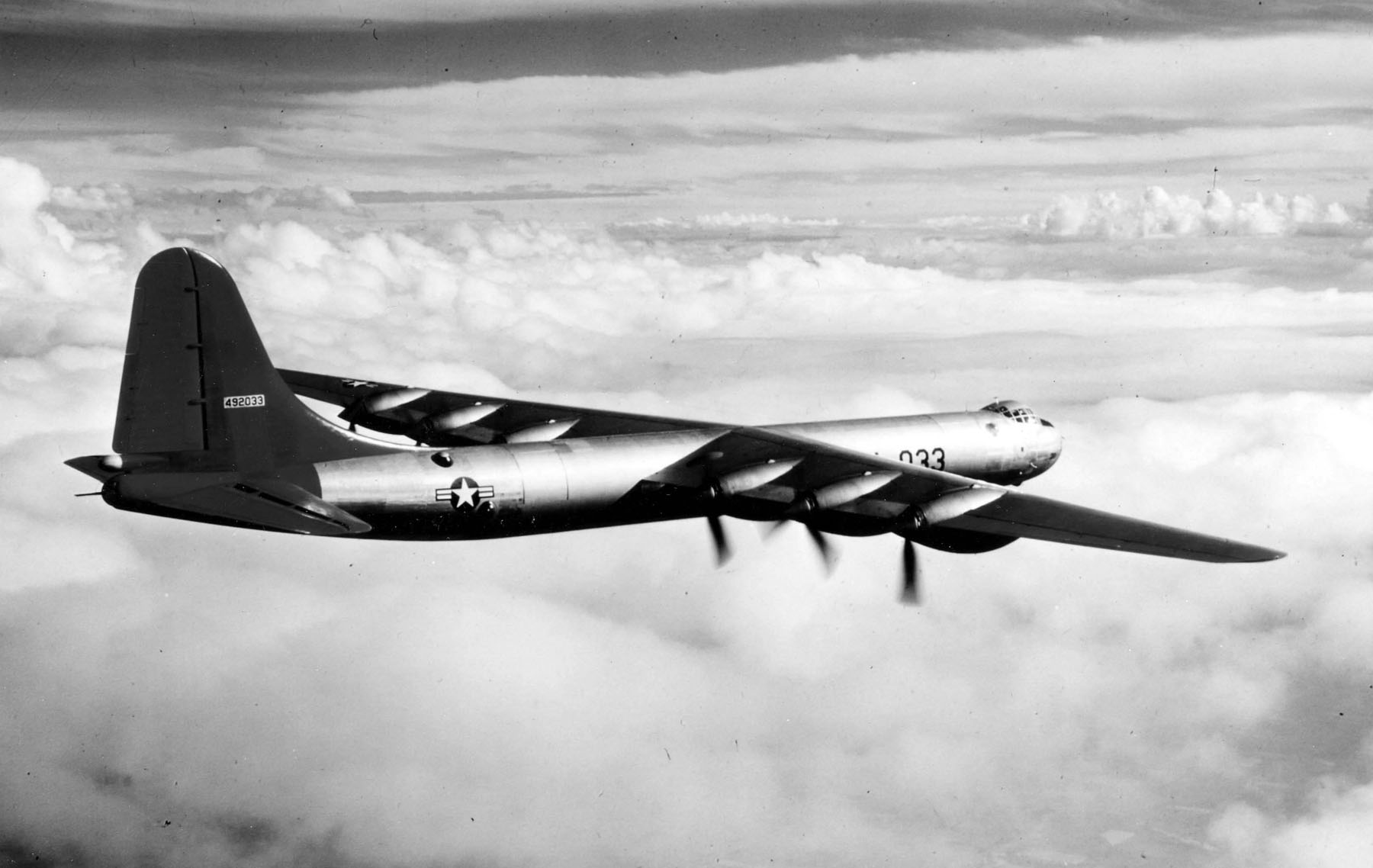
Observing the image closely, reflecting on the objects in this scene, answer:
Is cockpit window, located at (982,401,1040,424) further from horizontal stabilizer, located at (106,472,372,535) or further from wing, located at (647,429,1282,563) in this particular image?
horizontal stabilizer, located at (106,472,372,535)

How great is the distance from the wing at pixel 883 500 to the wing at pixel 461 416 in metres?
3.19

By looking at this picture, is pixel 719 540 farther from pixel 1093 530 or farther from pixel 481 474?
pixel 1093 530

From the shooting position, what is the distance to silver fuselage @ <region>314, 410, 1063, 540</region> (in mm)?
29266

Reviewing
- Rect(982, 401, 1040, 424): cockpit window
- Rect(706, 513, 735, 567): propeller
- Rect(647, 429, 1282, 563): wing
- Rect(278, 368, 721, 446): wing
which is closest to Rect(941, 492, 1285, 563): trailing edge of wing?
Rect(647, 429, 1282, 563): wing

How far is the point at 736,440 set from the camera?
108 feet

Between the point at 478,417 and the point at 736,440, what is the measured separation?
397 inches

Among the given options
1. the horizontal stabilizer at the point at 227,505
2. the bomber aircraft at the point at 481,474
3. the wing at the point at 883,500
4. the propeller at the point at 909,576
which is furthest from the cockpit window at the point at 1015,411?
the horizontal stabilizer at the point at 227,505

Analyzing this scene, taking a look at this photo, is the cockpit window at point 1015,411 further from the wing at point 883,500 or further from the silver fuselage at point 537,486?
the wing at point 883,500

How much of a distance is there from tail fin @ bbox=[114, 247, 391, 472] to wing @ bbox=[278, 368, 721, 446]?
9.84 m

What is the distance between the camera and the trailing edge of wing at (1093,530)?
24734mm

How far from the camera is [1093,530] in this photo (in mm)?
26391

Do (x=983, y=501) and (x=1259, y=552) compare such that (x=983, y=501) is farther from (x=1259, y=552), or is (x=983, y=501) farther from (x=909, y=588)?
(x=1259, y=552)

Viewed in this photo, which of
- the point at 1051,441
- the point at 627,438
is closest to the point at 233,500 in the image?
the point at 627,438

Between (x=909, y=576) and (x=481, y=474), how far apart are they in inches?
429
